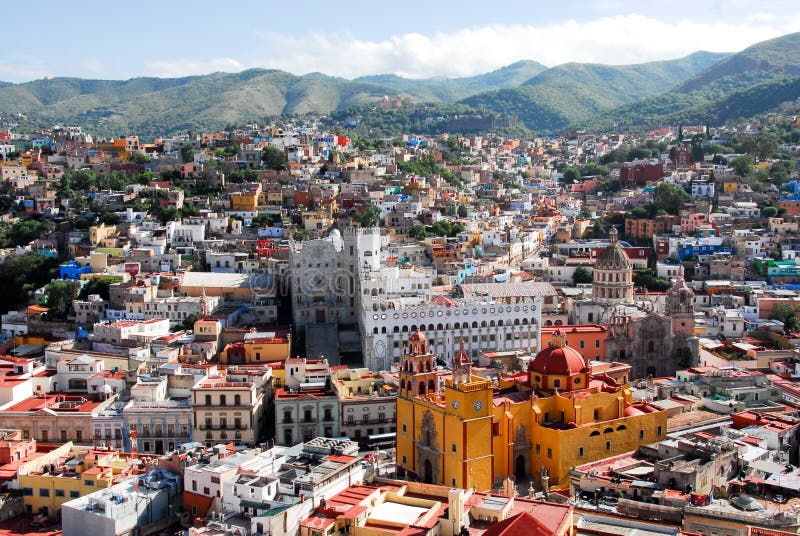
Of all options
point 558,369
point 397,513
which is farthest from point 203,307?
point 397,513

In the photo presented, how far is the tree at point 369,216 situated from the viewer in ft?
215

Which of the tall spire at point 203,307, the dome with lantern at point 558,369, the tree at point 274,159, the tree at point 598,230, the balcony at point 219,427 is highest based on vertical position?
the tree at point 274,159

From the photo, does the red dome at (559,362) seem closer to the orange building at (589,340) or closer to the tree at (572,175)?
the orange building at (589,340)

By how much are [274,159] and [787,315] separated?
44.1m

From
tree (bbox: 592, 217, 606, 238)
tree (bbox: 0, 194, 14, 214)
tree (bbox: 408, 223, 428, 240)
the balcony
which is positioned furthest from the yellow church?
tree (bbox: 0, 194, 14, 214)

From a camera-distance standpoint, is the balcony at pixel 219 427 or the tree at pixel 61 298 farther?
the tree at pixel 61 298

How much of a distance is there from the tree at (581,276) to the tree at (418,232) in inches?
420

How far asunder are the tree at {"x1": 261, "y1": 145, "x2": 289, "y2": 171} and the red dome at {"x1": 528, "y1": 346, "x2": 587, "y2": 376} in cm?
4896

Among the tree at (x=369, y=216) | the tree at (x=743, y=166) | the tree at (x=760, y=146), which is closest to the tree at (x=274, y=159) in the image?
the tree at (x=369, y=216)

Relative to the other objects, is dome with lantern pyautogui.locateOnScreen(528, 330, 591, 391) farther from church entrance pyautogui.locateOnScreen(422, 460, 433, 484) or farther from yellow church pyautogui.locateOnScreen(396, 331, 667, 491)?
church entrance pyautogui.locateOnScreen(422, 460, 433, 484)

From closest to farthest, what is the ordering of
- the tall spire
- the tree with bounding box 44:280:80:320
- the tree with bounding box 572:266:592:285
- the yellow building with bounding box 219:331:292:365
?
the yellow building with bounding box 219:331:292:365, the tall spire, the tree with bounding box 44:280:80:320, the tree with bounding box 572:266:592:285

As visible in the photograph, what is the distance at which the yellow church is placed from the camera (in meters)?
31.0

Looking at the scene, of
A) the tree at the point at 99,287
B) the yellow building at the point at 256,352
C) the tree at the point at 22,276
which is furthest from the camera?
the tree at the point at 22,276

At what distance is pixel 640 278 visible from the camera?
59.9 m
